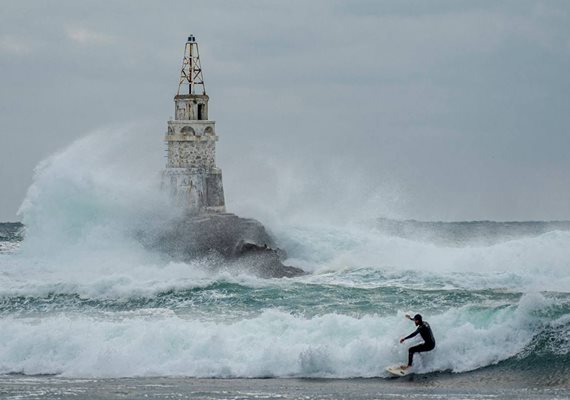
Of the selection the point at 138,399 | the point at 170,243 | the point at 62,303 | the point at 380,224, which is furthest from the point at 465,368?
the point at 380,224

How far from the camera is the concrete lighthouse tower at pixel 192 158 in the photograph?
4278 cm

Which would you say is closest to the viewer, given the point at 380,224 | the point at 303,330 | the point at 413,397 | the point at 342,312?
the point at 413,397

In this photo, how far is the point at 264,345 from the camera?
73.2 feet

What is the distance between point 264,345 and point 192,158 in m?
21.3

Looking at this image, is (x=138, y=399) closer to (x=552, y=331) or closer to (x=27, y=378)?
(x=27, y=378)

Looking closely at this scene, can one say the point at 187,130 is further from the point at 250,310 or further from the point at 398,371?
the point at 398,371

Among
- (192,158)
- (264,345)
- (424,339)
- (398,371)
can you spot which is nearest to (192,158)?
(192,158)

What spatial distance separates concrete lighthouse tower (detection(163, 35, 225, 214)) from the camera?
42781 millimetres

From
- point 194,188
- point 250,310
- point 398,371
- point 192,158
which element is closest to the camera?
point 398,371

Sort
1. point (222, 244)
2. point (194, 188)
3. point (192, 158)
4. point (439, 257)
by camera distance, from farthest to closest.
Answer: point (192, 158) → point (194, 188) → point (222, 244) → point (439, 257)

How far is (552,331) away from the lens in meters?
22.3

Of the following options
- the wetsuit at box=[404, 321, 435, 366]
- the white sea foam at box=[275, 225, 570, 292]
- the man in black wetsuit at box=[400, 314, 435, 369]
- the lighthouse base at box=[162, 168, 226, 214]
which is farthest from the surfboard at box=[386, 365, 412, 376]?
the lighthouse base at box=[162, 168, 226, 214]

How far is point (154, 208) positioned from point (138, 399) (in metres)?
23.7

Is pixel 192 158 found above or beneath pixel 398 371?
above
